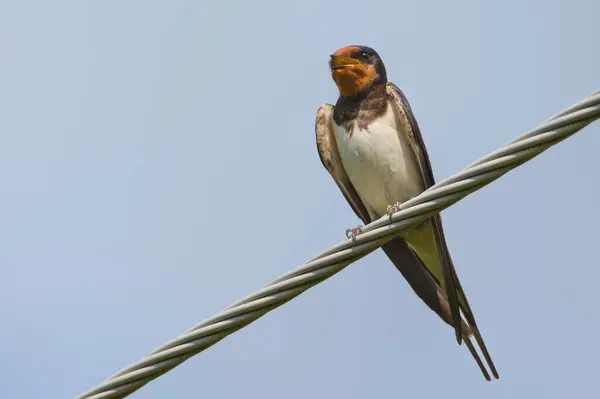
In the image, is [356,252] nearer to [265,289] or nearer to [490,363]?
[265,289]

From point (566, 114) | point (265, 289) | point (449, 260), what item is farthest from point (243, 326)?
point (449, 260)

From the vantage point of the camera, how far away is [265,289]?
10.5 ft

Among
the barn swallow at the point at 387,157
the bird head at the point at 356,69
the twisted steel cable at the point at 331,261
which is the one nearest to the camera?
the twisted steel cable at the point at 331,261

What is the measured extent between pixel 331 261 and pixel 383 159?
2.58m

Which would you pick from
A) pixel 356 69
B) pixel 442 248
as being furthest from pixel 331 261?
pixel 356 69

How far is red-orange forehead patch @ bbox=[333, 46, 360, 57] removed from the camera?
21.0ft

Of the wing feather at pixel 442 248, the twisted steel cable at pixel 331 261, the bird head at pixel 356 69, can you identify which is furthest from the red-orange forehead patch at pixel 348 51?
the twisted steel cable at pixel 331 261

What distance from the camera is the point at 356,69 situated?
6219 mm

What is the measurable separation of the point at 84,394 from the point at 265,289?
62 centimetres

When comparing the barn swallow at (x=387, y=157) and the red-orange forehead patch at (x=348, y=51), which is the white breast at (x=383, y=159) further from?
the red-orange forehead patch at (x=348, y=51)

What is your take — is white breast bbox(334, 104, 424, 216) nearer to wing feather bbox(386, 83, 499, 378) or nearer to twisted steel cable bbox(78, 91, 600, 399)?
wing feather bbox(386, 83, 499, 378)

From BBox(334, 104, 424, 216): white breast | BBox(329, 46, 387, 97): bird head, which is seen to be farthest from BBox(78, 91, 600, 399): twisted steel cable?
BBox(329, 46, 387, 97): bird head

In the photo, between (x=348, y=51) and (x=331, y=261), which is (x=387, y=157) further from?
(x=331, y=261)

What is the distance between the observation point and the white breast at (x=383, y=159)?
5.88 m
